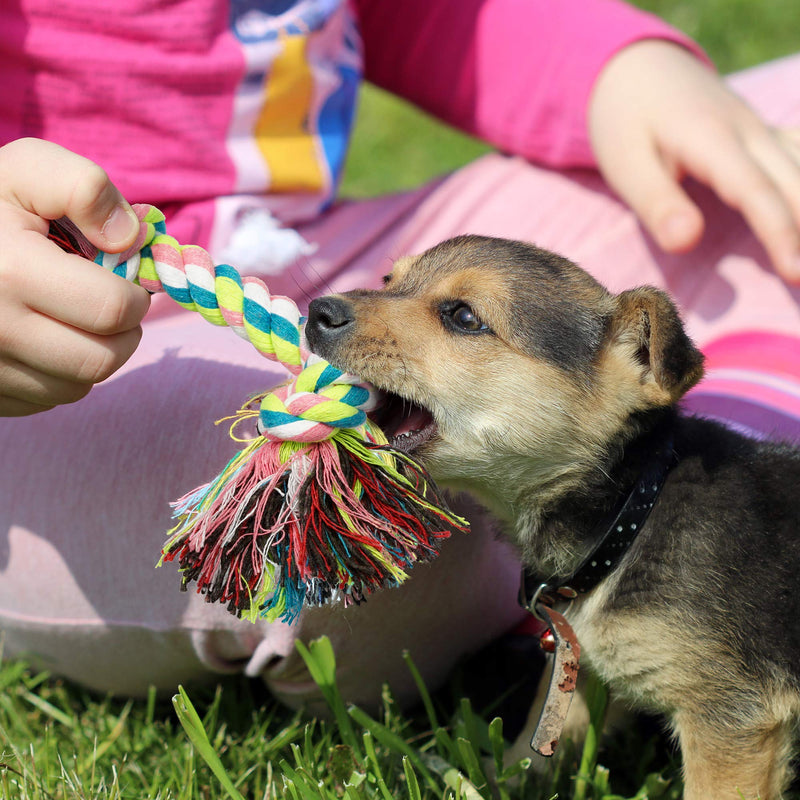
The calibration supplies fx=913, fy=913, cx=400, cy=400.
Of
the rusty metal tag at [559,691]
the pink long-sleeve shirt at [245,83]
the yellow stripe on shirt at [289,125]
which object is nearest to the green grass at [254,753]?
the rusty metal tag at [559,691]

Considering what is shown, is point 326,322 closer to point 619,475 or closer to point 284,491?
point 284,491

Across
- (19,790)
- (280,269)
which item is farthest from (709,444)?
(19,790)

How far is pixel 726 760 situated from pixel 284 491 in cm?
118

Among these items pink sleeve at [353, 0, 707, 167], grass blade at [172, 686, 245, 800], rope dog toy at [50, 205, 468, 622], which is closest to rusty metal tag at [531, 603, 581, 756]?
rope dog toy at [50, 205, 468, 622]

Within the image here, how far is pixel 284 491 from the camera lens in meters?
1.84

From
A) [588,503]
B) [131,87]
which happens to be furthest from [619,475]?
[131,87]

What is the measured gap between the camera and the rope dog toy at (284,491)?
1.81 meters

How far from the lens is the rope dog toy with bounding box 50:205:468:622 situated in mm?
1809

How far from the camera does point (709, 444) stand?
2236 mm

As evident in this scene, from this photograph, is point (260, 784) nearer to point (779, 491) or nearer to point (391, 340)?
point (391, 340)

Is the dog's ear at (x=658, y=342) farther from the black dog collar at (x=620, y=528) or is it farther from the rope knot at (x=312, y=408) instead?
the rope knot at (x=312, y=408)

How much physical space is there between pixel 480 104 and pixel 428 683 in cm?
224

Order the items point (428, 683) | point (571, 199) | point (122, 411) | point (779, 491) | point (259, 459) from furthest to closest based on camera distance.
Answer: point (571, 199) → point (428, 683) → point (122, 411) → point (779, 491) → point (259, 459)

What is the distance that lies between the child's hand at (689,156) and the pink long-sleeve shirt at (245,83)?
0.76 feet
